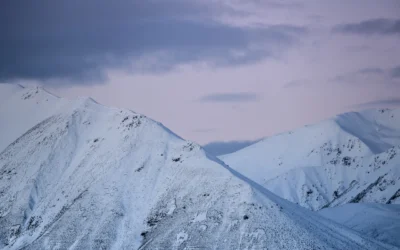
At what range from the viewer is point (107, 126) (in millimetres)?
169125

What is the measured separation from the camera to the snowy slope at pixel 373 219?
492 feet

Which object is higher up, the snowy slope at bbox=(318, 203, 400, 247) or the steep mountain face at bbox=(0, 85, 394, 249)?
the steep mountain face at bbox=(0, 85, 394, 249)

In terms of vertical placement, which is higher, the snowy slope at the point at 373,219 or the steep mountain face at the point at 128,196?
the steep mountain face at the point at 128,196

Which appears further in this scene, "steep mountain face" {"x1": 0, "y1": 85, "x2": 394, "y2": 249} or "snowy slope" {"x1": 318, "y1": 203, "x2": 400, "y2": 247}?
"snowy slope" {"x1": 318, "y1": 203, "x2": 400, "y2": 247}

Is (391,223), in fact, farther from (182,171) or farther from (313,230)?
(182,171)

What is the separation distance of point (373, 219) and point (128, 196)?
71.2m

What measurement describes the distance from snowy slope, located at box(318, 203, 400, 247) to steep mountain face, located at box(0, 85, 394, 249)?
24522 millimetres

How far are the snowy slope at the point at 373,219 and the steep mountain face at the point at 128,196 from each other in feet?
80.5

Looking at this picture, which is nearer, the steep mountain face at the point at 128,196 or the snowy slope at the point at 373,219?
the steep mountain face at the point at 128,196

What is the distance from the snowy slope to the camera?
15000cm

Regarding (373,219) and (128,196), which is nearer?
(128,196)

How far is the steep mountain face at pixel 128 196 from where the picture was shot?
A: 116 m

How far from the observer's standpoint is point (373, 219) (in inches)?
6339

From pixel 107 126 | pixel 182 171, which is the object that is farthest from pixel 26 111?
pixel 182 171
